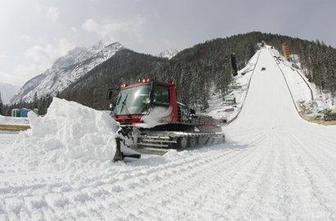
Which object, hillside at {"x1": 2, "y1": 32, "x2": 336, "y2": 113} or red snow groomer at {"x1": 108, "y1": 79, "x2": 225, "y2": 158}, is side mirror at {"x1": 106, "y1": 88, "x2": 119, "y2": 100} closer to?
red snow groomer at {"x1": 108, "y1": 79, "x2": 225, "y2": 158}

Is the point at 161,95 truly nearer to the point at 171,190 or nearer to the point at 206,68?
the point at 171,190

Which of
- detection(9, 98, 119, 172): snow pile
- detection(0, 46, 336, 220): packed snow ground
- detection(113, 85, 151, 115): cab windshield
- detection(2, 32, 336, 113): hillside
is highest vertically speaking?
detection(2, 32, 336, 113): hillside

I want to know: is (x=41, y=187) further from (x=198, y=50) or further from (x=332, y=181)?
(x=198, y=50)

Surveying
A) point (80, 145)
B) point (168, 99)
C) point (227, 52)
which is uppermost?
point (227, 52)

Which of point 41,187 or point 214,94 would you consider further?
point 214,94

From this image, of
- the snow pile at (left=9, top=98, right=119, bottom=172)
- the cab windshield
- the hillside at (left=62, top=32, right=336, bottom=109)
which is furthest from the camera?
the hillside at (left=62, top=32, right=336, bottom=109)

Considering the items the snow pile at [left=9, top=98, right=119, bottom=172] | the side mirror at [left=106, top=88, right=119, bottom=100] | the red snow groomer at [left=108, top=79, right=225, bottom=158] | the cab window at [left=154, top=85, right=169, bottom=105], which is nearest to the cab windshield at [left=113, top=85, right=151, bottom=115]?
the red snow groomer at [left=108, top=79, right=225, bottom=158]

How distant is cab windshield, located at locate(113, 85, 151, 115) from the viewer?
1357 cm

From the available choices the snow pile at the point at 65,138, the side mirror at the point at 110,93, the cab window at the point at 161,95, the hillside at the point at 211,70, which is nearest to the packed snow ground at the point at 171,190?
the snow pile at the point at 65,138

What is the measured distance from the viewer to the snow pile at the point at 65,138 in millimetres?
8406

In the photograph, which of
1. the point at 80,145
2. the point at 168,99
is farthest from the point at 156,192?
the point at 168,99

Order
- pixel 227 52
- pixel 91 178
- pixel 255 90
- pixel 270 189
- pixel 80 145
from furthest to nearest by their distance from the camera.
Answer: pixel 227 52 → pixel 255 90 → pixel 80 145 → pixel 91 178 → pixel 270 189

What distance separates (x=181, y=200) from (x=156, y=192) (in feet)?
2.17

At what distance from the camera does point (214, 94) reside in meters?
106
